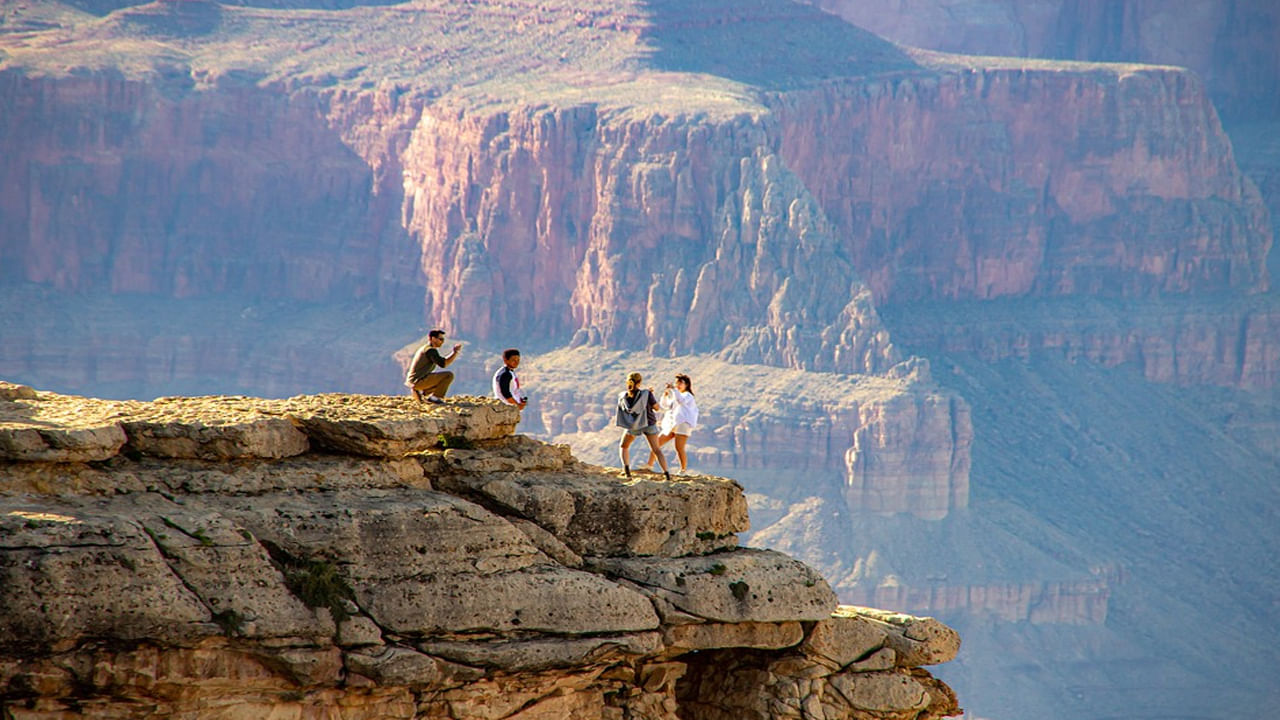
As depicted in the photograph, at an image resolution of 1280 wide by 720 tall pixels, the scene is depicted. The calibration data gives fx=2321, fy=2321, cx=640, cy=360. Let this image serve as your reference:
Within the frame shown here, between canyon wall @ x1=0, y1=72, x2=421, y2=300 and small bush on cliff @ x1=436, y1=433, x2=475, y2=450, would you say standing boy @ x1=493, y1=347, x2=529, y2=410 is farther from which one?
canyon wall @ x1=0, y1=72, x2=421, y2=300

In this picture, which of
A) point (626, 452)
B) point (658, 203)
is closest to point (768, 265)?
point (658, 203)

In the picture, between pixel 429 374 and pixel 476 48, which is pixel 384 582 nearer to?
pixel 429 374

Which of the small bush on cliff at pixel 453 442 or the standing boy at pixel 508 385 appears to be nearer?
the small bush on cliff at pixel 453 442

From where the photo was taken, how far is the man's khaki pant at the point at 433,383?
40000mm

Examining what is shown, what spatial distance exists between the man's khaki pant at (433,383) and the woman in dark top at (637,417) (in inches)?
119

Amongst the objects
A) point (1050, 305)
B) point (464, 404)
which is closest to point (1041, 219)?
point (1050, 305)

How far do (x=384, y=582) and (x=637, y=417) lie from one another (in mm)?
6308

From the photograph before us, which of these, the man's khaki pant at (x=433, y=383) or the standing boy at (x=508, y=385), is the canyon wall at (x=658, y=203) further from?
the man's khaki pant at (x=433, y=383)

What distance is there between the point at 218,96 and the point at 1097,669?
259 feet

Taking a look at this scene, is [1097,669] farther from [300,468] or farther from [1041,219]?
[300,468]

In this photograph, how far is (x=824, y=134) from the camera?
177125 millimetres

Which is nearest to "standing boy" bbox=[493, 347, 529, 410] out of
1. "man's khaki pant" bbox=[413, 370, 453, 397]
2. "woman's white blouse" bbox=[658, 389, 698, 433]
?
"man's khaki pant" bbox=[413, 370, 453, 397]

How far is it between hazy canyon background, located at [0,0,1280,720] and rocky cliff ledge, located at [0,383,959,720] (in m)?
106

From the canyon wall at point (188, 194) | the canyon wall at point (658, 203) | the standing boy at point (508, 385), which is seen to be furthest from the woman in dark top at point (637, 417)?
the canyon wall at point (188, 194)
